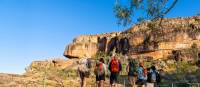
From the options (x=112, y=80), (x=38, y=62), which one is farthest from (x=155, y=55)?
(x=112, y=80)

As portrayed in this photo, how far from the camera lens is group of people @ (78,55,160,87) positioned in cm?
1920

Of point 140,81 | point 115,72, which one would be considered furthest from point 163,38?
point 115,72

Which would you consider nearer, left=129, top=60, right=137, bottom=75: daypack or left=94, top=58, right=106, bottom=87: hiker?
left=94, top=58, right=106, bottom=87: hiker

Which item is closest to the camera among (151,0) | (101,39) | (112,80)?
(112,80)

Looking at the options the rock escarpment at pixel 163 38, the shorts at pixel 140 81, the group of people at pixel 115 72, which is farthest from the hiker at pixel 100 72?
the rock escarpment at pixel 163 38

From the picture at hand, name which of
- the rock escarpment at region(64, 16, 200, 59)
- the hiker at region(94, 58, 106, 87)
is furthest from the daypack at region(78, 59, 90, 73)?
the rock escarpment at region(64, 16, 200, 59)

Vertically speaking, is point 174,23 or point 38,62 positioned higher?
point 174,23

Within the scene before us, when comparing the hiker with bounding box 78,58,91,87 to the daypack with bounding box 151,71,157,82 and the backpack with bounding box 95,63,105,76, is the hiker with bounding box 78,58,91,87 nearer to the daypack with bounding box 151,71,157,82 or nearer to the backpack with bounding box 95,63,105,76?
the backpack with bounding box 95,63,105,76

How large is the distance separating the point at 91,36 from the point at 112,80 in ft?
342

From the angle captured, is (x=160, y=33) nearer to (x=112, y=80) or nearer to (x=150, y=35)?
(x=150, y=35)

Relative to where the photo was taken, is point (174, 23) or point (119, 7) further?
point (174, 23)

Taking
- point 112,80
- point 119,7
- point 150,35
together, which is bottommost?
point 112,80

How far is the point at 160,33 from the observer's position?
84.2 metres

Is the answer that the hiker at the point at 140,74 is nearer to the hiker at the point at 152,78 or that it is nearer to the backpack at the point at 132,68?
the backpack at the point at 132,68
